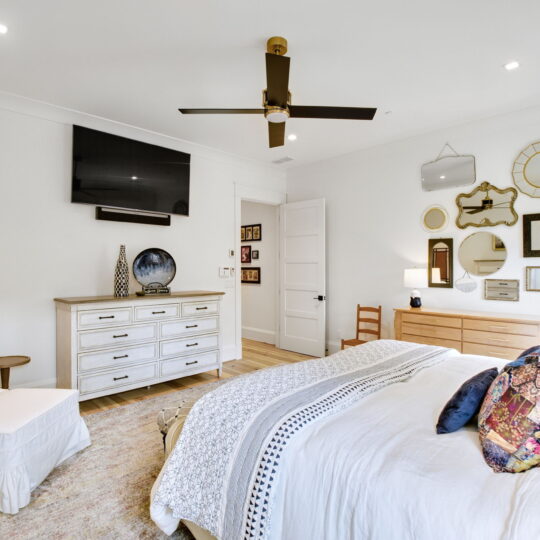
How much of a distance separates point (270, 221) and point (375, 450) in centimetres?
508

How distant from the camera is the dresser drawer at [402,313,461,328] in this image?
11.1 feet

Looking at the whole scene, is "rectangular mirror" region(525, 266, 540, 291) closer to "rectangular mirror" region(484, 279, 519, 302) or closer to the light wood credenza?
"rectangular mirror" region(484, 279, 519, 302)

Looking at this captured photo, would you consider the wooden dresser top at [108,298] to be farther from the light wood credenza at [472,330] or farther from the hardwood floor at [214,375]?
the light wood credenza at [472,330]

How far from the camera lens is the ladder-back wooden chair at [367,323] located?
432 centimetres

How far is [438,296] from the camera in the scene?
3965 millimetres

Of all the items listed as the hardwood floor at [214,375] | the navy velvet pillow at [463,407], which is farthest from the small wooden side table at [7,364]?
the navy velvet pillow at [463,407]

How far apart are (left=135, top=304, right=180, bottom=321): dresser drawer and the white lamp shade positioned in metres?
2.49

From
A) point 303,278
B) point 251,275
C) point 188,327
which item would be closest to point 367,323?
point 303,278

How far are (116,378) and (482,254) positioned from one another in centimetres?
380

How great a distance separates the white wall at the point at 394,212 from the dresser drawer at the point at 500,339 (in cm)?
49

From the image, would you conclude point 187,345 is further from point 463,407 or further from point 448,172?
point 448,172

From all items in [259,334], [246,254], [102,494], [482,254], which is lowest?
[102,494]

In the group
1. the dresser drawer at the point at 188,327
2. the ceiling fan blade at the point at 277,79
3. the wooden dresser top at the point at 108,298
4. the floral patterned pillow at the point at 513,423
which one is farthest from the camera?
the dresser drawer at the point at 188,327

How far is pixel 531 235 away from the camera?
11.0 ft
